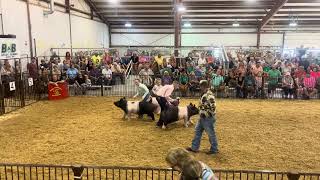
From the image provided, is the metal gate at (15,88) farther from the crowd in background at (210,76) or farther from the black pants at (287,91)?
the black pants at (287,91)

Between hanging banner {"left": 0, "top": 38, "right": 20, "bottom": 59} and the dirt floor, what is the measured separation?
232 centimetres

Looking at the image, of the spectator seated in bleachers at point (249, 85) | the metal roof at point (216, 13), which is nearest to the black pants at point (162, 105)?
the spectator seated in bleachers at point (249, 85)

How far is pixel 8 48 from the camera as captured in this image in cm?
1268

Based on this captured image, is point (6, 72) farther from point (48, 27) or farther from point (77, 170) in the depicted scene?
point (77, 170)

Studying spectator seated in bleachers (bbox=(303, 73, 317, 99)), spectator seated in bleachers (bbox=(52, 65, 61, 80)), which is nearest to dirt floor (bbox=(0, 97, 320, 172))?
spectator seated in bleachers (bbox=(303, 73, 317, 99))

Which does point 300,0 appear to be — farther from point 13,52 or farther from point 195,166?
point 195,166

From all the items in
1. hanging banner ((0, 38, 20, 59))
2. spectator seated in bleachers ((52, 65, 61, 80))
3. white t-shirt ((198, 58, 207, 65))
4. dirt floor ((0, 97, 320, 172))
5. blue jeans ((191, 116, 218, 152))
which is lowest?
dirt floor ((0, 97, 320, 172))

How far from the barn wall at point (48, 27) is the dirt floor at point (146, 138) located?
4884mm

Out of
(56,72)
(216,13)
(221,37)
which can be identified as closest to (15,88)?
(56,72)

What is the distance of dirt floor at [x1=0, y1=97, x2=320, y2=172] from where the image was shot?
664 cm

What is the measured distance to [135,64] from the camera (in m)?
18.7

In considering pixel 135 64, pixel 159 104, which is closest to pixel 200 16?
pixel 135 64

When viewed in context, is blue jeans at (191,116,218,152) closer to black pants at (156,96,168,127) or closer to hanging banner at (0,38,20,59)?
black pants at (156,96,168,127)

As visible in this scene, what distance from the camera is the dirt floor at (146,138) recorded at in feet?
21.8
